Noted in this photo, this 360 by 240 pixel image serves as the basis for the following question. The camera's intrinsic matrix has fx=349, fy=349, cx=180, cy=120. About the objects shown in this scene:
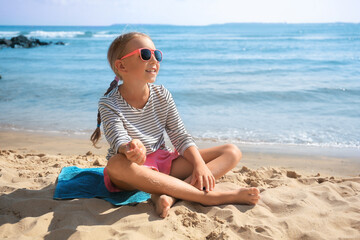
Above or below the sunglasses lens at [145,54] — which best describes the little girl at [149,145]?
below

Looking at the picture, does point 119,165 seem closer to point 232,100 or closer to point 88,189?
point 88,189

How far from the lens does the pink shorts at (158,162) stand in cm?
291

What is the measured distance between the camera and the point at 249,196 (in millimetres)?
2686

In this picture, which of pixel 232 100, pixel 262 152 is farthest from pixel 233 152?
pixel 232 100

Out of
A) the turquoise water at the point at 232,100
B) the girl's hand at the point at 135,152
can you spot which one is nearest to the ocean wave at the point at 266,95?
the turquoise water at the point at 232,100

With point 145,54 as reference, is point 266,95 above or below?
below

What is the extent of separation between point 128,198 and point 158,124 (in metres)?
0.68

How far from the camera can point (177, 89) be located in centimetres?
945

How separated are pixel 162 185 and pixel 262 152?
238 centimetres

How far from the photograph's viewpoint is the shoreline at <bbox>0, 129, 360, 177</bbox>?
4122 mm

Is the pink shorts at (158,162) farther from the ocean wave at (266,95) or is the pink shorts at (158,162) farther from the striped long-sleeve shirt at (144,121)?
the ocean wave at (266,95)

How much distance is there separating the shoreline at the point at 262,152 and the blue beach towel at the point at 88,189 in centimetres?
122

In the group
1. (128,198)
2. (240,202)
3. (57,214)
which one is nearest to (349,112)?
(240,202)

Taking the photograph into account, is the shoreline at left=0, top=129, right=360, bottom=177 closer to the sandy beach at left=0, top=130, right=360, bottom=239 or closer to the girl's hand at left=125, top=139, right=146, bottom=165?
the sandy beach at left=0, top=130, right=360, bottom=239
